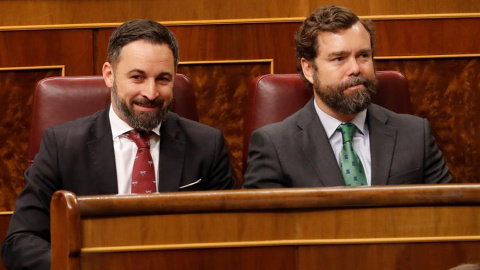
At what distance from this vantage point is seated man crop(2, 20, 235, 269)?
3.63ft

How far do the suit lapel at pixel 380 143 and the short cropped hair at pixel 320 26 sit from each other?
11cm

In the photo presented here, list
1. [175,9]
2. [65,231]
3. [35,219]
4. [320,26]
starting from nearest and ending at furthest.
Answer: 1. [65,231]
2. [35,219]
3. [320,26]
4. [175,9]

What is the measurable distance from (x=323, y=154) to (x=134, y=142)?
0.25 metres

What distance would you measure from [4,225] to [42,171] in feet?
1.12

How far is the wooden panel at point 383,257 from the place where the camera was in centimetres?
75

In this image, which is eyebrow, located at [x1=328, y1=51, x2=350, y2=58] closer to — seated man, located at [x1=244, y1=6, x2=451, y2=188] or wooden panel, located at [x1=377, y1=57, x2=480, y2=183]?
seated man, located at [x1=244, y1=6, x2=451, y2=188]

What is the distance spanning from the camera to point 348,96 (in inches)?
47.4

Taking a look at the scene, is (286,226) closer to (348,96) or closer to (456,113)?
(348,96)

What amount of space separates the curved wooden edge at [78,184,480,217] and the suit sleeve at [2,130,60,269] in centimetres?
24

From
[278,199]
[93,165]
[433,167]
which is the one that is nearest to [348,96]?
[433,167]

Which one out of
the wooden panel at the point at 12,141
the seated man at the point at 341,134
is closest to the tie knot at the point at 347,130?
the seated man at the point at 341,134

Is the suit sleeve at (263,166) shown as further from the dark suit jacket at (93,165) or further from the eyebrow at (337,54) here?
the eyebrow at (337,54)

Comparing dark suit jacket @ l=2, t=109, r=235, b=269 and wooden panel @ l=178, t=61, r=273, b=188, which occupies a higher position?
wooden panel @ l=178, t=61, r=273, b=188

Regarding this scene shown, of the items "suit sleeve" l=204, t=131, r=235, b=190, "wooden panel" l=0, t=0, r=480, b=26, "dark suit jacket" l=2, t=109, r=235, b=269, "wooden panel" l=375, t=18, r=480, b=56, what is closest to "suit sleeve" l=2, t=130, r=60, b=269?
"dark suit jacket" l=2, t=109, r=235, b=269
